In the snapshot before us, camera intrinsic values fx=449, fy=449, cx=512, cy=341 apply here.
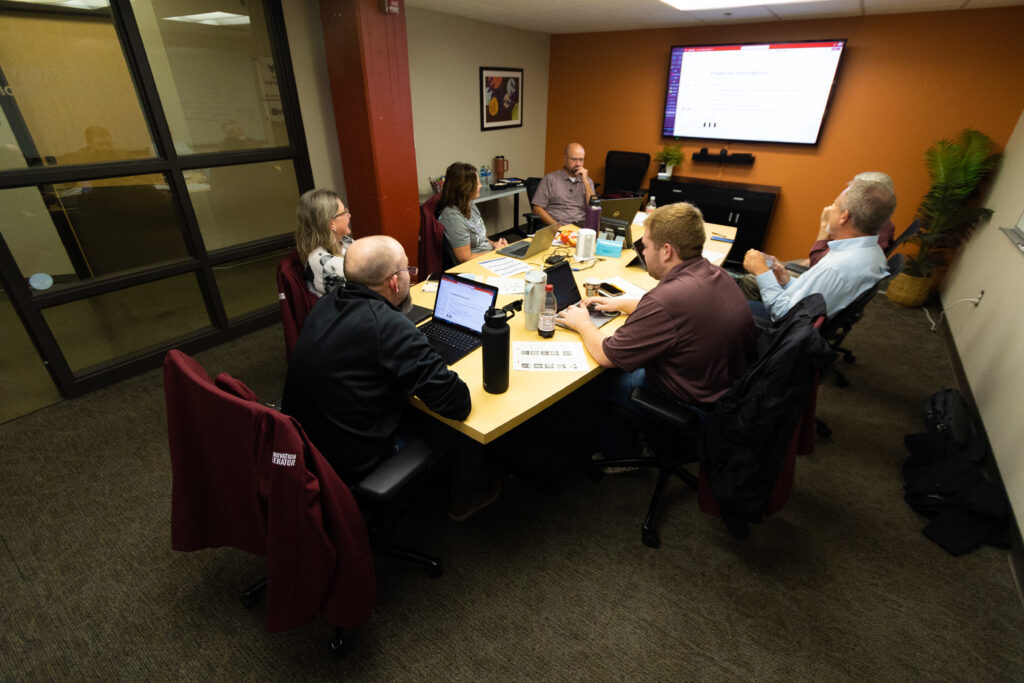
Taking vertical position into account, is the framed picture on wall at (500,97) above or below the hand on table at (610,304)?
above

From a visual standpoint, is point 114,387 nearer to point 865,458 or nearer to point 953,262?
point 865,458

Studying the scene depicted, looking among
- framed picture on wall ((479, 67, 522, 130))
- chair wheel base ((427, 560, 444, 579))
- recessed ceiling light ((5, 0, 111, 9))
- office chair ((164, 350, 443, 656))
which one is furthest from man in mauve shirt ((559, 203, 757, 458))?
framed picture on wall ((479, 67, 522, 130))

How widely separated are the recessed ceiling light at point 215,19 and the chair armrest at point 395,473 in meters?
3.49

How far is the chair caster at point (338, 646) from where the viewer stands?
1505 millimetres

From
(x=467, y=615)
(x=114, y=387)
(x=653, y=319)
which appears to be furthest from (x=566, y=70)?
(x=467, y=615)

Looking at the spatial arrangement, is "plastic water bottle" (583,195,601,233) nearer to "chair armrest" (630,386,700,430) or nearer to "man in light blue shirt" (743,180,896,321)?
"man in light blue shirt" (743,180,896,321)

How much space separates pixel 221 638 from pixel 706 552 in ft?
6.17

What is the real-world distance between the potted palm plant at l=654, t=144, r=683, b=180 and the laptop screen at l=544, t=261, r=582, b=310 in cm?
373

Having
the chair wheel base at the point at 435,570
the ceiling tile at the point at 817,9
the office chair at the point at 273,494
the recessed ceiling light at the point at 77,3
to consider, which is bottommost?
the chair wheel base at the point at 435,570

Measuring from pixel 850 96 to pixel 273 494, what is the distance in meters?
5.74

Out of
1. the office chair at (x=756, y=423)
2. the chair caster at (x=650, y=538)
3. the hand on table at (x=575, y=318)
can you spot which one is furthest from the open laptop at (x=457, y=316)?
the chair caster at (x=650, y=538)

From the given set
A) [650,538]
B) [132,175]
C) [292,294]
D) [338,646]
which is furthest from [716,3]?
[338,646]

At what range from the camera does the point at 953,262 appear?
13.5 feet

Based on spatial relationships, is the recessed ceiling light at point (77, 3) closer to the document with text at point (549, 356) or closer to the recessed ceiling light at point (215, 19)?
the recessed ceiling light at point (215, 19)
